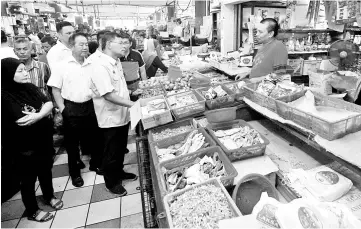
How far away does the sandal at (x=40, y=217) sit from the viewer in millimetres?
2695

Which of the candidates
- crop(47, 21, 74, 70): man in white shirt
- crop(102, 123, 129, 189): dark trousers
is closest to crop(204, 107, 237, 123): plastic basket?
crop(102, 123, 129, 189): dark trousers

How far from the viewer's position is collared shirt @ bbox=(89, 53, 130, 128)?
8.13ft

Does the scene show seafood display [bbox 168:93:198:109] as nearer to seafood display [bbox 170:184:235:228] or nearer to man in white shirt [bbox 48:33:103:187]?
man in white shirt [bbox 48:33:103:187]

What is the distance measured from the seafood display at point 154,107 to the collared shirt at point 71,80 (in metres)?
0.85

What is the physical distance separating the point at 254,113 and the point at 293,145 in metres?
0.71

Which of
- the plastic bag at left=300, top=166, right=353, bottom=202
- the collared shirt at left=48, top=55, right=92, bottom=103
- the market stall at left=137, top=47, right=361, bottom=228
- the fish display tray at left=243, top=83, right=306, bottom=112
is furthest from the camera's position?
the collared shirt at left=48, top=55, right=92, bottom=103

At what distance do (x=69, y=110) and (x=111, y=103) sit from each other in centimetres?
69

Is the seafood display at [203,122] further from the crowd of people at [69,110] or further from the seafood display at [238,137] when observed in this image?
the crowd of people at [69,110]

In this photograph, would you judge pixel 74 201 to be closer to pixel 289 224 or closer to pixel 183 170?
pixel 183 170

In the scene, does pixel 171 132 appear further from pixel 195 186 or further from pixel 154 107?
pixel 195 186

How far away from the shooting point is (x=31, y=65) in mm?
3338

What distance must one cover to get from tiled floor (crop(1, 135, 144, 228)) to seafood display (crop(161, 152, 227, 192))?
50.5 inches

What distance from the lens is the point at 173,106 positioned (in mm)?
2629

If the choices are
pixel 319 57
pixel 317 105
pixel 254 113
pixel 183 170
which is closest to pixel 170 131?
pixel 183 170
